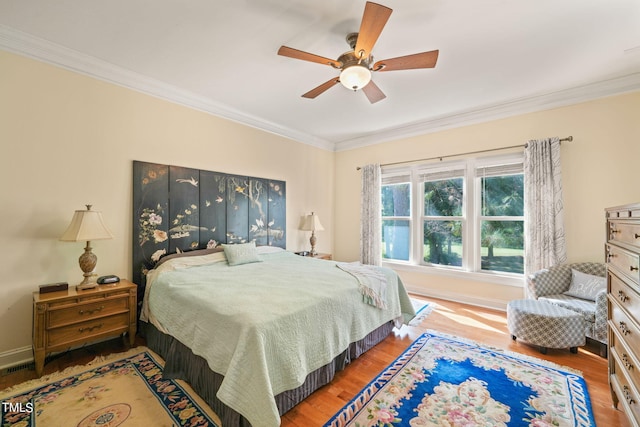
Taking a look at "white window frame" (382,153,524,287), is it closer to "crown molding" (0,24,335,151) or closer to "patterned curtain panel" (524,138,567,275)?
"patterned curtain panel" (524,138,567,275)

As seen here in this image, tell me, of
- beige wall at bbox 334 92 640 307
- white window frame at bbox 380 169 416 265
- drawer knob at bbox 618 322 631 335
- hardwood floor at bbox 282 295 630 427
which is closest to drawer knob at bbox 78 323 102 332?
hardwood floor at bbox 282 295 630 427

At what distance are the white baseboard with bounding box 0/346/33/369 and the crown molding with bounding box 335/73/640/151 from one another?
5.11 m

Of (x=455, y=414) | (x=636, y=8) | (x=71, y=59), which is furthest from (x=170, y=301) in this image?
(x=636, y=8)

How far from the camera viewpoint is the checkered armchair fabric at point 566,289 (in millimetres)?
2469

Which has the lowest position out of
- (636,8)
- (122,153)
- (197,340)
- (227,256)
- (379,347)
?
(379,347)

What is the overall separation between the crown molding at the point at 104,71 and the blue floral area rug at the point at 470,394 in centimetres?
363

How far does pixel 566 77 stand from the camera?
113 inches

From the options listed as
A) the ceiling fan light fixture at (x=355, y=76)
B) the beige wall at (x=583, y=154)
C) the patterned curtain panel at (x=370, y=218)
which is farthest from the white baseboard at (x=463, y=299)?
the ceiling fan light fixture at (x=355, y=76)

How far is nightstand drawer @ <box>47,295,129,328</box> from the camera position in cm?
216

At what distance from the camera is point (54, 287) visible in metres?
2.29

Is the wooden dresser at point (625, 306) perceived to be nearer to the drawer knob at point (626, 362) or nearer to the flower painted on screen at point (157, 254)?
the drawer knob at point (626, 362)

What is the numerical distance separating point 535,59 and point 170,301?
402cm

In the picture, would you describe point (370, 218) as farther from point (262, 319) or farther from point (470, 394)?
point (262, 319)

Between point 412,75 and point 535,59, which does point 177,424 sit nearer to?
point 412,75
